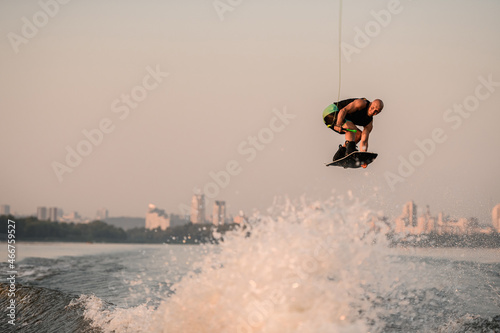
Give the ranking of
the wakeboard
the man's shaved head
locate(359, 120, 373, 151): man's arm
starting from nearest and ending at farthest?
1. the man's shaved head
2. the wakeboard
3. locate(359, 120, 373, 151): man's arm

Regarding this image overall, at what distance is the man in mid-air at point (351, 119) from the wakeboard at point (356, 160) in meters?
0.14

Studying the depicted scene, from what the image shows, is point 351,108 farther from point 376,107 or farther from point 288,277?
point 288,277

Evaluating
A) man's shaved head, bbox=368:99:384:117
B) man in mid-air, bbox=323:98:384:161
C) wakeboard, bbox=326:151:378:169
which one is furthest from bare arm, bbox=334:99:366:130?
wakeboard, bbox=326:151:378:169

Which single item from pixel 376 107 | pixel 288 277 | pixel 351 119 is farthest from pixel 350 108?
pixel 288 277

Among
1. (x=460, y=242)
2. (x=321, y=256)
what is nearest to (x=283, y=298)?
(x=321, y=256)

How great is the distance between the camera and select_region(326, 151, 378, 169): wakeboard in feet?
33.9

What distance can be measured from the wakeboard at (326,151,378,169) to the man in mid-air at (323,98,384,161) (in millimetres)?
137

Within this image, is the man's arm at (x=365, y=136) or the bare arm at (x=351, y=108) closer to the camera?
the bare arm at (x=351, y=108)

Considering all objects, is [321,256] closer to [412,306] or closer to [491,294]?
[412,306]

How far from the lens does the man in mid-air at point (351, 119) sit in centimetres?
1028

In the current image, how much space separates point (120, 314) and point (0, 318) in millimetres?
3133

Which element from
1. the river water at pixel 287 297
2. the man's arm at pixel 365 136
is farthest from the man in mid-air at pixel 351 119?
the river water at pixel 287 297

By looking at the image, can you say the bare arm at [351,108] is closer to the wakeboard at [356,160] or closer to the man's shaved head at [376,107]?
the man's shaved head at [376,107]

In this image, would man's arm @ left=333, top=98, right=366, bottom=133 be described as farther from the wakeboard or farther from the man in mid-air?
the wakeboard
